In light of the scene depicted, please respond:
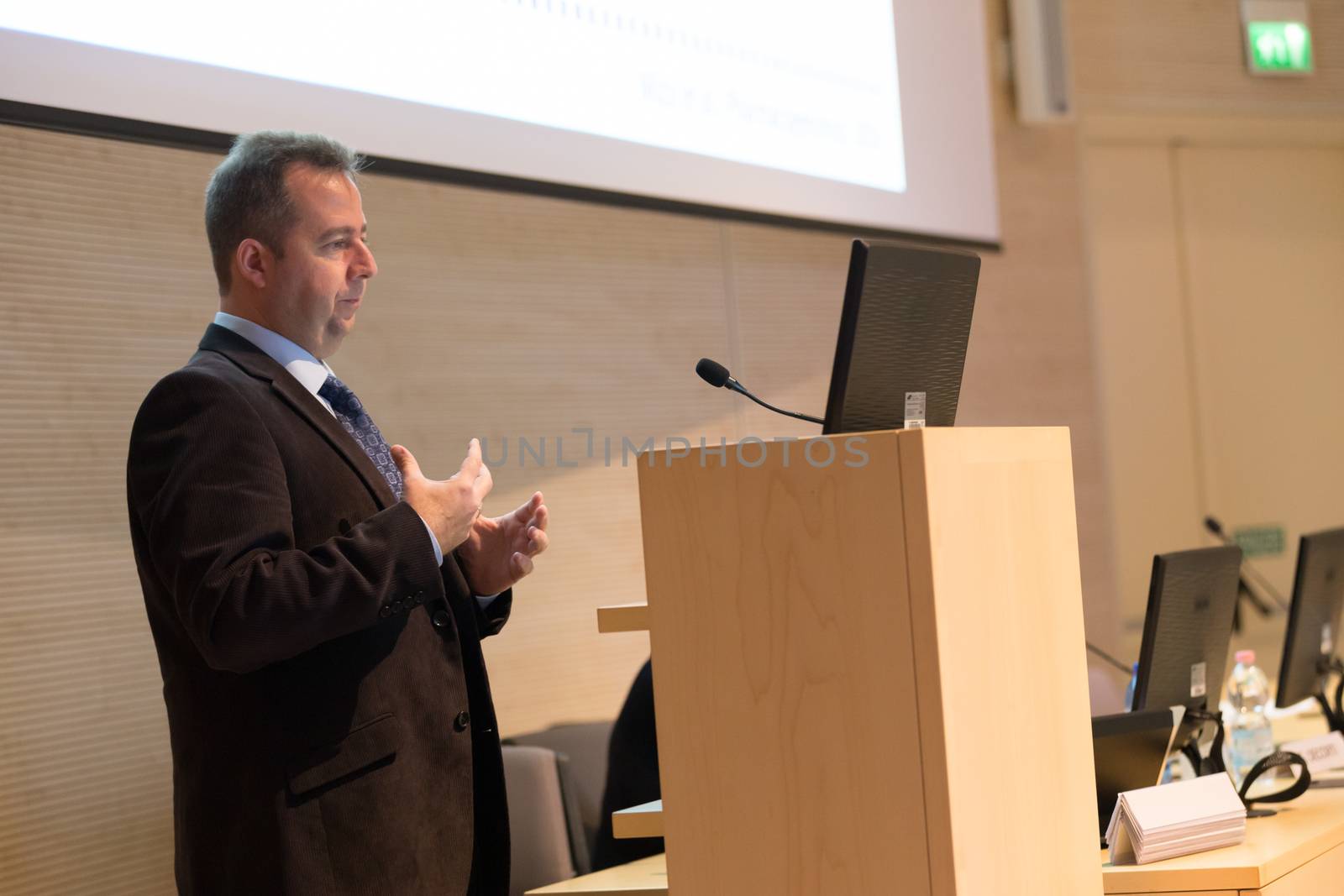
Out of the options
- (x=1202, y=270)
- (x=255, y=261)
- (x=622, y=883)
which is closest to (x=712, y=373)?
(x=255, y=261)

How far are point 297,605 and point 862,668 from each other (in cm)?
61

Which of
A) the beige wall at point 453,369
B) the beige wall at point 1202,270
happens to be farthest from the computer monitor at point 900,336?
the beige wall at point 1202,270

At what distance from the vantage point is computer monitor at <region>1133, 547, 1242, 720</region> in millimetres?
2104

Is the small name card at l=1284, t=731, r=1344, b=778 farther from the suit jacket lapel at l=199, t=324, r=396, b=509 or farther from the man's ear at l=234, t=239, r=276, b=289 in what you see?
the man's ear at l=234, t=239, r=276, b=289

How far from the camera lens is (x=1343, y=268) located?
566 centimetres

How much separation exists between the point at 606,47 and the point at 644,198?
36 cm

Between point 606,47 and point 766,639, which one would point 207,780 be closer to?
point 766,639

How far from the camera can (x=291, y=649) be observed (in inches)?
59.2

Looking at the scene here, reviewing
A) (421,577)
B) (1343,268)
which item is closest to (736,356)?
(421,577)

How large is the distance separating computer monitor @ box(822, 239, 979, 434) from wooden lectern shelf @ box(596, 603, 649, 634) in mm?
363

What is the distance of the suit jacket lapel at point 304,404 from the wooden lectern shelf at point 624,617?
31 cm

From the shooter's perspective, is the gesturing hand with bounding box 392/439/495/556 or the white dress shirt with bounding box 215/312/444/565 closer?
the gesturing hand with bounding box 392/439/495/556

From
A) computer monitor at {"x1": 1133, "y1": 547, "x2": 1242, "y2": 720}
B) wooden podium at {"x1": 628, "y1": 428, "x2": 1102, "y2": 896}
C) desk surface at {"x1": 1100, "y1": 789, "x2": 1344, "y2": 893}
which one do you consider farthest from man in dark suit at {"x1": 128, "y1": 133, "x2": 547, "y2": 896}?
computer monitor at {"x1": 1133, "y1": 547, "x2": 1242, "y2": 720}

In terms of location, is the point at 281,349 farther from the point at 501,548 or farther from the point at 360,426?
the point at 501,548
